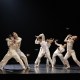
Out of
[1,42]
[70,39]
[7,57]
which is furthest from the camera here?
[1,42]

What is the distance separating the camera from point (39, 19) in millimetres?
19453

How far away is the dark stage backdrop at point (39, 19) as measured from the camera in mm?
19323

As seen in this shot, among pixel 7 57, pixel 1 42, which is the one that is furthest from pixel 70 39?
pixel 1 42

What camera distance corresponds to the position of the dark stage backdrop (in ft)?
63.4

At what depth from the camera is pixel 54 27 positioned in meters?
19.5

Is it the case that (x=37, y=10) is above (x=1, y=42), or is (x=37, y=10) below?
above
